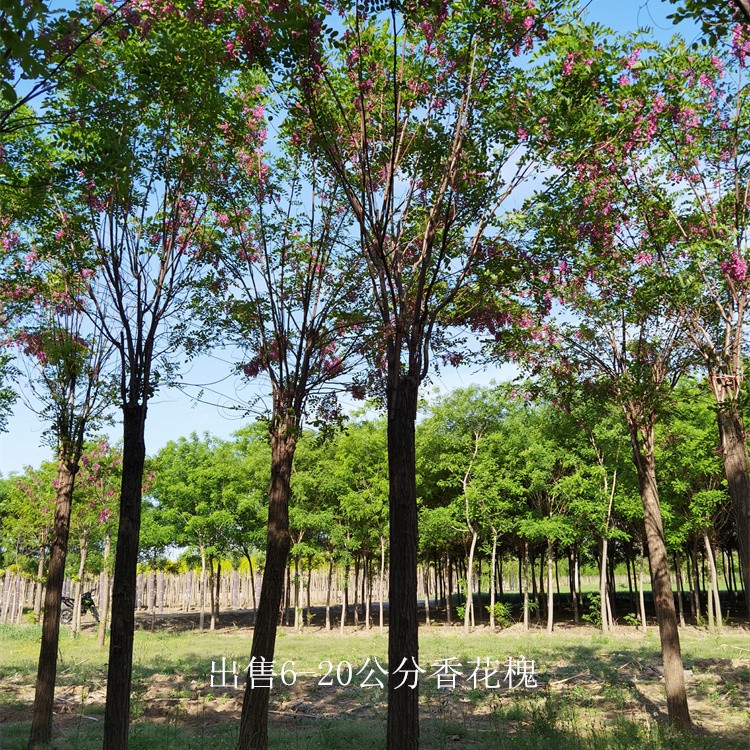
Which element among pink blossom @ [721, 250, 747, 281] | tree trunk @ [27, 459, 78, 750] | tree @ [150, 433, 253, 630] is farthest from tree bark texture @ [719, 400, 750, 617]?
tree @ [150, 433, 253, 630]

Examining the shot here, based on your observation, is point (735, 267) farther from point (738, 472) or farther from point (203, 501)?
point (203, 501)

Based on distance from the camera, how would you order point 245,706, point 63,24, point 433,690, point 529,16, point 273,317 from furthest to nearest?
point 433,690
point 273,317
point 245,706
point 529,16
point 63,24

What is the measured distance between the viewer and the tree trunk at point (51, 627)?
29.5ft

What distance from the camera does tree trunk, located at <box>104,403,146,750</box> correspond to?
6.41 meters

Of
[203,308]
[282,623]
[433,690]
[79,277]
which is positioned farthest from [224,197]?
[282,623]

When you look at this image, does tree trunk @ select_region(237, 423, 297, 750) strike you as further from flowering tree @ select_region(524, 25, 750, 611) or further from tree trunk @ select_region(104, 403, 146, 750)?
flowering tree @ select_region(524, 25, 750, 611)

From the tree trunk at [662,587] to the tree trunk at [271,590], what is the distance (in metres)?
5.34

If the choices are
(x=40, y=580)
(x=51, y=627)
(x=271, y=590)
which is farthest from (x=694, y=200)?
(x=40, y=580)

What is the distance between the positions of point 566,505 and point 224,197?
22611 mm

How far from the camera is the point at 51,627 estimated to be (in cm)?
940

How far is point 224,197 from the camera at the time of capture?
27.0ft

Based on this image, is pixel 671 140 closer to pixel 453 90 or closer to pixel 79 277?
pixel 453 90

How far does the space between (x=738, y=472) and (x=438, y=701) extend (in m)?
7.33

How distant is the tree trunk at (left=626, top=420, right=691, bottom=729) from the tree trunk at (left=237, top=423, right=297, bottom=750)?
5.34 m
